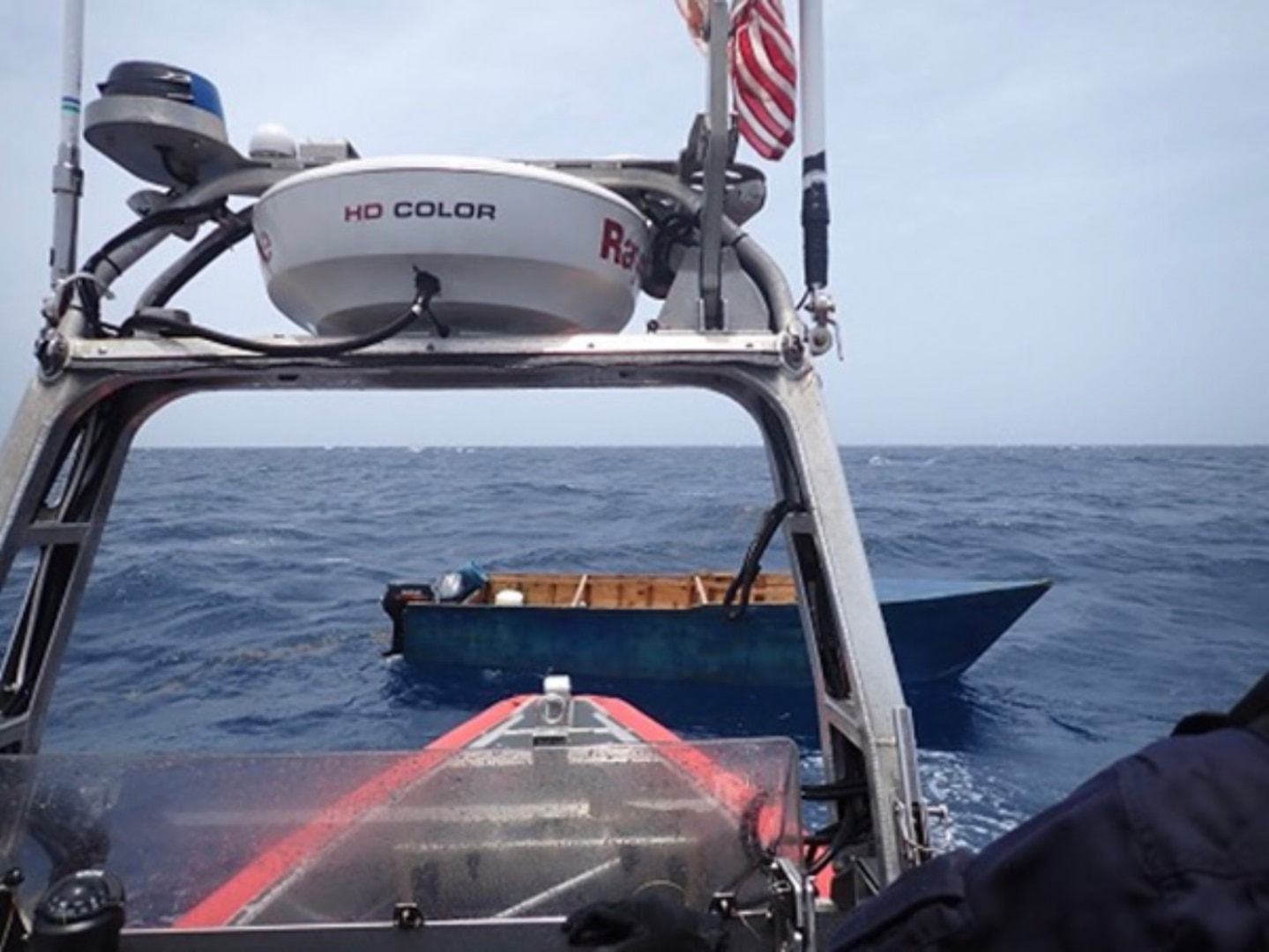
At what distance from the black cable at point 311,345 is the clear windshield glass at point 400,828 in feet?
3.31

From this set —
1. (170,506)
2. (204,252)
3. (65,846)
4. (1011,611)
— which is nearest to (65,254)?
(204,252)

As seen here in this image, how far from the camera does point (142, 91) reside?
89.2 inches

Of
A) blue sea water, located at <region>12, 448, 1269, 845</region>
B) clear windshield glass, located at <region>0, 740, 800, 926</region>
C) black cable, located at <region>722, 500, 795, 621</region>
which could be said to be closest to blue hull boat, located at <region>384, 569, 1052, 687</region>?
blue sea water, located at <region>12, 448, 1269, 845</region>

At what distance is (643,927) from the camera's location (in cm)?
186

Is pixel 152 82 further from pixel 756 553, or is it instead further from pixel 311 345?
pixel 756 553

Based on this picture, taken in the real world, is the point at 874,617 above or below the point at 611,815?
above

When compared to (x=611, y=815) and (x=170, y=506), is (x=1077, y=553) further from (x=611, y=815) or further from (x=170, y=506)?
(x=170, y=506)

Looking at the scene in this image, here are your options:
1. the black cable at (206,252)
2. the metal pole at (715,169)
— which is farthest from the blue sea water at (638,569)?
the metal pole at (715,169)

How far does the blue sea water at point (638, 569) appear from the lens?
35.9ft

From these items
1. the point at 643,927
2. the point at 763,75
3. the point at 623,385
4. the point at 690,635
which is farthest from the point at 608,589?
the point at 643,927

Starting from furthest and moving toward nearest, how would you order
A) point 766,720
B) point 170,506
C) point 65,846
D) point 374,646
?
point 170,506, point 374,646, point 766,720, point 65,846

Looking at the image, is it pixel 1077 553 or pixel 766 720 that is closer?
pixel 766 720

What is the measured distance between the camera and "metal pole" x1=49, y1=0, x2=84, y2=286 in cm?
232

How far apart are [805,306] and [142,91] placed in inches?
72.6
